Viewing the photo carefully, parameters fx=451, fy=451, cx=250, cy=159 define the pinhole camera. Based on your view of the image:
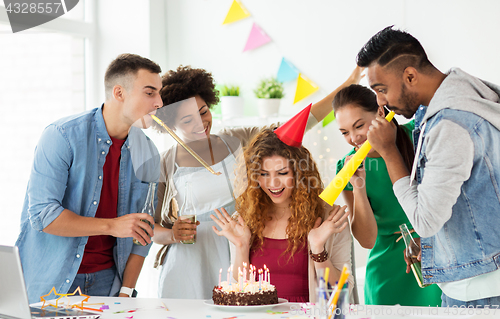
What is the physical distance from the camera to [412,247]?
1.31 meters

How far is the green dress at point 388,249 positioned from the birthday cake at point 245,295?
652 mm

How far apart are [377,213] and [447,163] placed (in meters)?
0.72

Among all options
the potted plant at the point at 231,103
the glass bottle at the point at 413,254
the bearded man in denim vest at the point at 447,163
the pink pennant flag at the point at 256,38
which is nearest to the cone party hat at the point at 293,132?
the bearded man in denim vest at the point at 447,163

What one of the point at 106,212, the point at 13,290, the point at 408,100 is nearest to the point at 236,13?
the point at 106,212

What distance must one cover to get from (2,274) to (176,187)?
793 mm

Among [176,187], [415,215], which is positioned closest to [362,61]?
[415,215]

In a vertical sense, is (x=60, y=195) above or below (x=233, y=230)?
above

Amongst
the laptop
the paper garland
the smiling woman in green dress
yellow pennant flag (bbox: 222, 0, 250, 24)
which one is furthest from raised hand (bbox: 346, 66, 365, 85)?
the laptop

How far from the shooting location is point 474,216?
1104 mm

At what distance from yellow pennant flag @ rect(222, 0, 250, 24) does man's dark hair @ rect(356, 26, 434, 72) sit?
206 centimetres

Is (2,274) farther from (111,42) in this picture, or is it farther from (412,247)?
(111,42)

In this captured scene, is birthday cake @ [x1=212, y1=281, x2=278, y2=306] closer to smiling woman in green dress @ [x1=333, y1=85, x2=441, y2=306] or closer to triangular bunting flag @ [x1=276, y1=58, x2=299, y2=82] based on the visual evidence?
smiling woman in green dress @ [x1=333, y1=85, x2=441, y2=306]

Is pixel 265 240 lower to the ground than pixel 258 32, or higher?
lower

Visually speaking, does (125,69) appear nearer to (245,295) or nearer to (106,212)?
(106,212)
